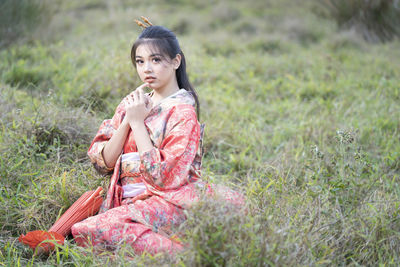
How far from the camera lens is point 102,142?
226 cm

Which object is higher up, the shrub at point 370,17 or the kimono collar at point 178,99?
the kimono collar at point 178,99

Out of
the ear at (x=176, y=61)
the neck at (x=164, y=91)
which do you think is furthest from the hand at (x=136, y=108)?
the ear at (x=176, y=61)

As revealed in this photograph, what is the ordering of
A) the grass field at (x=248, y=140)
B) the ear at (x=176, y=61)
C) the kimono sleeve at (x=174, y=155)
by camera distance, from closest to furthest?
the grass field at (x=248, y=140) → the kimono sleeve at (x=174, y=155) → the ear at (x=176, y=61)

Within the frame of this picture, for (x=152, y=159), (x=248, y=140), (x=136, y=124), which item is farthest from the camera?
(x=248, y=140)

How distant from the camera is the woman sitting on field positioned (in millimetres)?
1947

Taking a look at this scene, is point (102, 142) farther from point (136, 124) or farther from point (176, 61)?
point (176, 61)

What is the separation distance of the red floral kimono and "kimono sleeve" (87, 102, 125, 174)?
126 mm

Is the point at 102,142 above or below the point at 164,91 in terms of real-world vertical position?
below

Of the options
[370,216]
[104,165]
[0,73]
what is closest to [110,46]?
[0,73]

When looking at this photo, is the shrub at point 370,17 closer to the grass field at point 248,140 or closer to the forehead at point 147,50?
the grass field at point 248,140

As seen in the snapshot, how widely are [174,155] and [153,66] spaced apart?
493 millimetres

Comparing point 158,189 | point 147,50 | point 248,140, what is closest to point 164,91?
point 147,50

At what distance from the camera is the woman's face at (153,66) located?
2129 mm

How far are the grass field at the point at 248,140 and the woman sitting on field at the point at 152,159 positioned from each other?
0.35 feet
